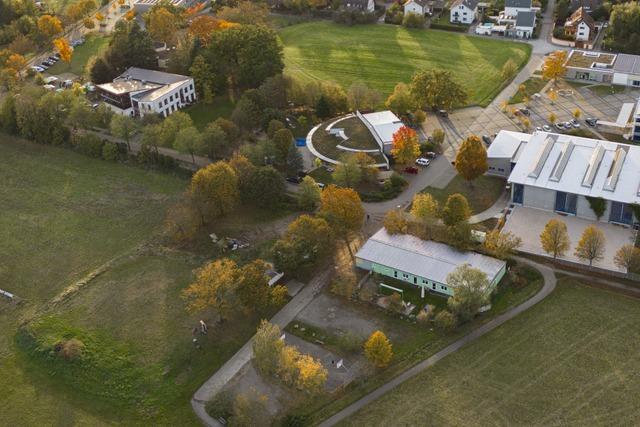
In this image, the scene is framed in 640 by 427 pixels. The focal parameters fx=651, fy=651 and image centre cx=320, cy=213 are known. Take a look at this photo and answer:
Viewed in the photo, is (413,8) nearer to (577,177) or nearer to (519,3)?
(519,3)

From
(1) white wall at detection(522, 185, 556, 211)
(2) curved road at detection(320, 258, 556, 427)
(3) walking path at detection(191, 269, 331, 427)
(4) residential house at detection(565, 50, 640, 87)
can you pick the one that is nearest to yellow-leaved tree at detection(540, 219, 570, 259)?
(2) curved road at detection(320, 258, 556, 427)

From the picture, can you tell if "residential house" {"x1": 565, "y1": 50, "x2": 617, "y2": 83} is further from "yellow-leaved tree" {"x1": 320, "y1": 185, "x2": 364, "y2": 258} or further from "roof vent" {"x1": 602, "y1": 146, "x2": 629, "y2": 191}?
"yellow-leaved tree" {"x1": 320, "y1": 185, "x2": 364, "y2": 258}

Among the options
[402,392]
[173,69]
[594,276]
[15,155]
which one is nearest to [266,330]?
[402,392]

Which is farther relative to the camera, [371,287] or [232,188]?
[232,188]

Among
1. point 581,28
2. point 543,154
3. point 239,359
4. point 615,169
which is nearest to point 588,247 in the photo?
point 615,169

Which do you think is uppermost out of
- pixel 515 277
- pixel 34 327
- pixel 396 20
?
pixel 396 20

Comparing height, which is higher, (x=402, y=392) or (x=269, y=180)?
(x=269, y=180)

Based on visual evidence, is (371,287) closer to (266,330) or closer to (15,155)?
(266,330)
